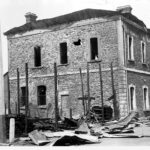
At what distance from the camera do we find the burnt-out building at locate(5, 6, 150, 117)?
1928cm

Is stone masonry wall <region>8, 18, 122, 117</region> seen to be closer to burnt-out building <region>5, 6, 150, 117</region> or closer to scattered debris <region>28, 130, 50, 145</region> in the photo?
burnt-out building <region>5, 6, 150, 117</region>

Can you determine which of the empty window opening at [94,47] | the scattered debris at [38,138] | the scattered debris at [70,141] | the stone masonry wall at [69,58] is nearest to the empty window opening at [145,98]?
the stone masonry wall at [69,58]

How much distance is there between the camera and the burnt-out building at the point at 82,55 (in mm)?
19281

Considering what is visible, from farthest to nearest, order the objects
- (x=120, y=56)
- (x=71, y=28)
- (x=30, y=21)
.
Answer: (x=30, y=21) → (x=71, y=28) → (x=120, y=56)

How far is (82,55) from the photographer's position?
2003 cm

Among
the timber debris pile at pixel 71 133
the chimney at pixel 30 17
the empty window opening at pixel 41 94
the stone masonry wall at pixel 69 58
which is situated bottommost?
the timber debris pile at pixel 71 133

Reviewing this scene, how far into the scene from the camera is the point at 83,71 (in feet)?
65.5

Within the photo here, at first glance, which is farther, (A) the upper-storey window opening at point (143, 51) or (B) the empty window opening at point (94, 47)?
(A) the upper-storey window opening at point (143, 51)

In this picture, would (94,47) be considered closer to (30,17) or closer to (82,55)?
(82,55)

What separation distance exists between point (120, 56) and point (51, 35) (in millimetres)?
4337

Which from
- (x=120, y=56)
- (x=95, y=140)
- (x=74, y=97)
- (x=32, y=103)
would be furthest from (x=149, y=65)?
(x=95, y=140)

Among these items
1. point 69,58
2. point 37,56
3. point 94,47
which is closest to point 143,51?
point 94,47

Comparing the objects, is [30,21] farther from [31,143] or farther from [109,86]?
[31,143]

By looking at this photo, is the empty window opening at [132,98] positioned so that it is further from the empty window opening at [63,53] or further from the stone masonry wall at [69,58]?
the empty window opening at [63,53]
